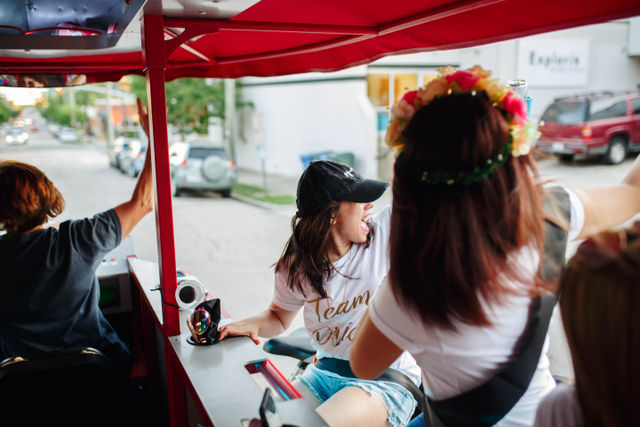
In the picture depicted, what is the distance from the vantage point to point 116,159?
68.0 ft

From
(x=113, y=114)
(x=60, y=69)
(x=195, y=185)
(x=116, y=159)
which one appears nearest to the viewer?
(x=60, y=69)

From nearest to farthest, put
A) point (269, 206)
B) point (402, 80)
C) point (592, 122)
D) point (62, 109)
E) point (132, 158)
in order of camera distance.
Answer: point (592, 122) → point (269, 206) → point (402, 80) → point (132, 158) → point (62, 109)

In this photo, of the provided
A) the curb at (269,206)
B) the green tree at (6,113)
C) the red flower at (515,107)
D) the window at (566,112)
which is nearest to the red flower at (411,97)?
the red flower at (515,107)

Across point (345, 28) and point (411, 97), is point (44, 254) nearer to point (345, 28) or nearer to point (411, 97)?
point (345, 28)

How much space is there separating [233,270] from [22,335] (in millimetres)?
5710

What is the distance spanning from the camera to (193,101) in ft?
61.3

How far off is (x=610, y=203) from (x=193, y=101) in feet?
61.2

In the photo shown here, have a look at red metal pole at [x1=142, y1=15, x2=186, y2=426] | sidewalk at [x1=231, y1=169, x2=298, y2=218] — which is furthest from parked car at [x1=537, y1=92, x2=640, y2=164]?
red metal pole at [x1=142, y1=15, x2=186, y2=426]

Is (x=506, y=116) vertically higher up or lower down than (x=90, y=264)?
higher up

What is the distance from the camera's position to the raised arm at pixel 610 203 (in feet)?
4.31

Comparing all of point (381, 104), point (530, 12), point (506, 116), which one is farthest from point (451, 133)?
point (381, 104)

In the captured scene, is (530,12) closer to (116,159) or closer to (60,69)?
(60,69)

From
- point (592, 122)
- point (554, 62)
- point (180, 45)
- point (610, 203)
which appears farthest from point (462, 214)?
point (554, 62)

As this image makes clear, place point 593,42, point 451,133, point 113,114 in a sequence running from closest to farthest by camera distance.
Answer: point 451,133, point 593,42, point 113,114
